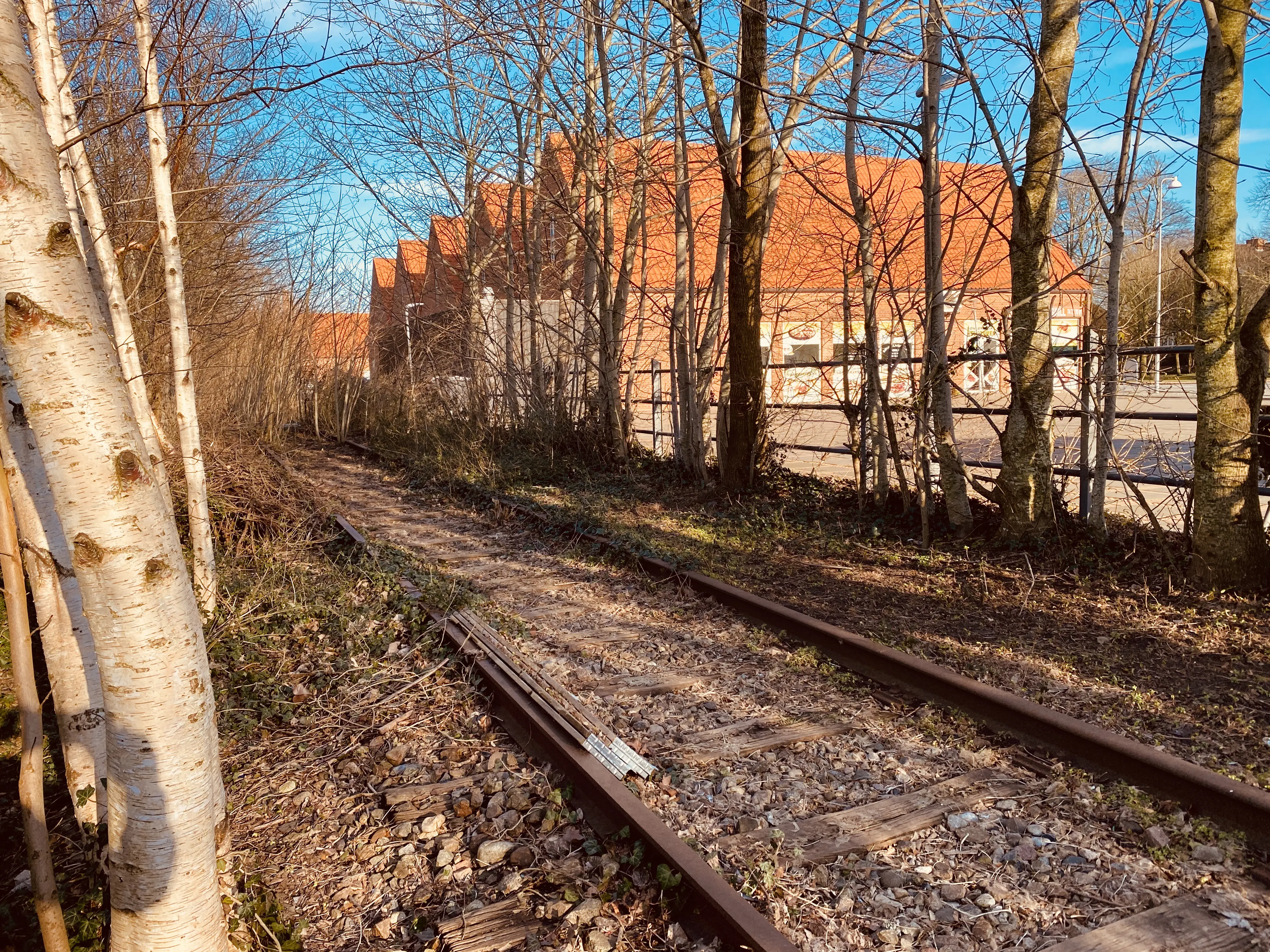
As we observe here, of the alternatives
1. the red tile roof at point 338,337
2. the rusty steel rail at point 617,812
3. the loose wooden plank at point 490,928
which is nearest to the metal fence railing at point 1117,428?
the rusty steel rail at point 617,812

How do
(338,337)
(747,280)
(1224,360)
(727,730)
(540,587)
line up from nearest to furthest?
1. (727,730)
2. (1224,360)
3. (540,587)
4. (747,280)
5. (338,337)

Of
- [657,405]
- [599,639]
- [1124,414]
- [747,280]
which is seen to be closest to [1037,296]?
[1124,414]

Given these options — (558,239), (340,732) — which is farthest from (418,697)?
(558,239)

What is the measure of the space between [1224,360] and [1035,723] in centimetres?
325

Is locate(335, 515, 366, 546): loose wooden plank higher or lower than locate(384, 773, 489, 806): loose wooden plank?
higher

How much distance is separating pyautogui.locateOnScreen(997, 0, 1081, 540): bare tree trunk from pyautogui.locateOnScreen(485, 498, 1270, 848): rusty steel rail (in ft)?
8.04

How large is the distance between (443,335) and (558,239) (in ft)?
12.9

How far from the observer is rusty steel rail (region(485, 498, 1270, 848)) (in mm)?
3188

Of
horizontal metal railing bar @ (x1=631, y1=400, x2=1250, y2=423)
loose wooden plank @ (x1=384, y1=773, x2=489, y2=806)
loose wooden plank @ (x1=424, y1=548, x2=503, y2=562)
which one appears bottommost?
loose wooden plank @ (x1=384, y1=773, x2=489, y2=806)

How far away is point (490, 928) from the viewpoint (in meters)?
2.89

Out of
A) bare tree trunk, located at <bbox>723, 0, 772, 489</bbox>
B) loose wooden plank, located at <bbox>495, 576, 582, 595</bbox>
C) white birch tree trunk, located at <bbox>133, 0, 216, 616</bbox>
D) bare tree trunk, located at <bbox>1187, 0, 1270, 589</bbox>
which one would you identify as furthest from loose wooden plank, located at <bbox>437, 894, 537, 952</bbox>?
bare tree trunk, located at <bbox>723, 0, 772, 489</bbox>

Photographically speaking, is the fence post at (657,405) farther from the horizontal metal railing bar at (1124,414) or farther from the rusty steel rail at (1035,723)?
the rusty steel rail at (1035,723)

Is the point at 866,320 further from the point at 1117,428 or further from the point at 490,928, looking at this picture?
the point at 490,928

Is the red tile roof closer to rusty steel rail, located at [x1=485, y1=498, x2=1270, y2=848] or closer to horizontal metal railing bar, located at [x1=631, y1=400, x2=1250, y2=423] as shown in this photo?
horizontal metal railing bar, located at [x1=631, y1=400, x2=1250, y2=423]
